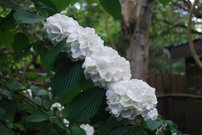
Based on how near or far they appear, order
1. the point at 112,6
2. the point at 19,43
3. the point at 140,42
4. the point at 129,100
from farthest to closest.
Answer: the point at 140,42 < the point at 19,43 < the point at 112,6 < the point at 129,100

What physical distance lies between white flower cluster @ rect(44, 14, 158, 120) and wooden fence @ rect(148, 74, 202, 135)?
5934 mm

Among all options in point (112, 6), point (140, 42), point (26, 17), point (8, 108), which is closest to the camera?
point (26, 17)

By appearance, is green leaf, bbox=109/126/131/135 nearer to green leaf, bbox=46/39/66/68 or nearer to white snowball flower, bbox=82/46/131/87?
white snowball flower, bbox=82/46/131/87

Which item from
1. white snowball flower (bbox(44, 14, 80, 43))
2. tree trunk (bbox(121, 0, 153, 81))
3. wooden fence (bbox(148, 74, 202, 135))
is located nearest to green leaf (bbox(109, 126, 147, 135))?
white snowball flower (bbox(44, 14, 80, 43))

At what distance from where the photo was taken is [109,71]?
1.11 meters

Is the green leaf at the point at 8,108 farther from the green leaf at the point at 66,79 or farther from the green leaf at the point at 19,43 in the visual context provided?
the green leaf at the point at 66,79

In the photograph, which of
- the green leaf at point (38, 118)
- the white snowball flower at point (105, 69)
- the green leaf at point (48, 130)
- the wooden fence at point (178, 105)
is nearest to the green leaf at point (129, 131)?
the white snowball flower at point (105, 69)

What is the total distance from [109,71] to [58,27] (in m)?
0.27

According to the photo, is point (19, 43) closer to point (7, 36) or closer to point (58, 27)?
point (7, 36)

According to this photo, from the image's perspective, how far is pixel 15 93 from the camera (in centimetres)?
198

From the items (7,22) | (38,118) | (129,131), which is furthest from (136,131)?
(38,118)

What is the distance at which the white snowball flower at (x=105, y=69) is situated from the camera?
3.64 ft

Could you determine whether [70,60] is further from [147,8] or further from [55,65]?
[147,8]

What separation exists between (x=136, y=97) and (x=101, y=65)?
0.48ft
